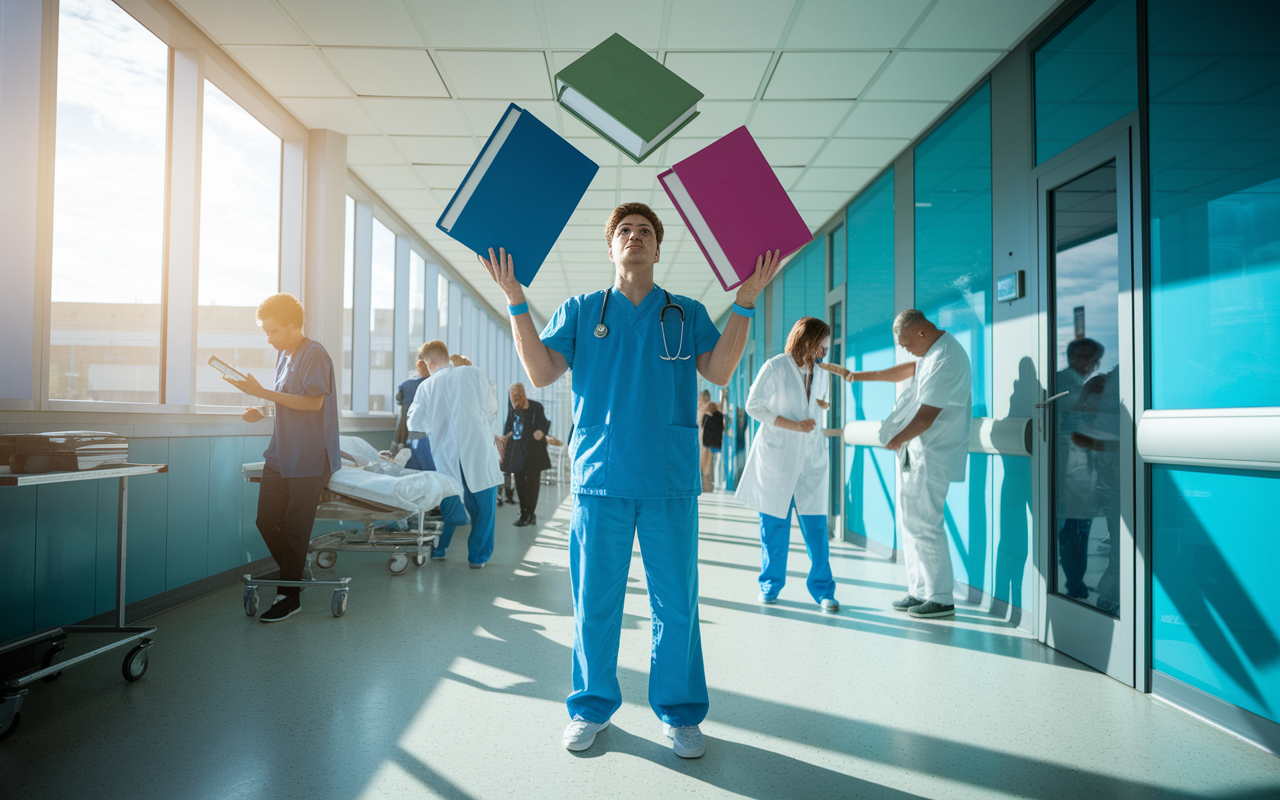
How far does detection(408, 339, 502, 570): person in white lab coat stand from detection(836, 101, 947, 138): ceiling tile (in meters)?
2.86

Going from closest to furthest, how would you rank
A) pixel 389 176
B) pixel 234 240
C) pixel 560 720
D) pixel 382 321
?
pixel 560 720, pixel 234 240, pixel 389 176, pixel 382 321

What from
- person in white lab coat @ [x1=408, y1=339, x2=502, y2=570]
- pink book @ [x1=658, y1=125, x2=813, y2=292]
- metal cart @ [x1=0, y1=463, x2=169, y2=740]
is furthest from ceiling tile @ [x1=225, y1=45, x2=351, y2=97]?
pink book @ [x1=658, y1=125, x2=813, y2=292]

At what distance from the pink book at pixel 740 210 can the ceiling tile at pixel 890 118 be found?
2786 mm

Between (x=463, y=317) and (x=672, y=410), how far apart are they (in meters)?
9.13

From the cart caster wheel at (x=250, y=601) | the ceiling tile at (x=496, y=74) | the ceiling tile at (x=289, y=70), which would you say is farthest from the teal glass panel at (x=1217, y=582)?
the ceiling tile at (x=289, y=70)

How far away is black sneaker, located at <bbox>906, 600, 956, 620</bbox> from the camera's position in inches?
132

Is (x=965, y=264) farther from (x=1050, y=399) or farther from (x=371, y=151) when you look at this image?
(x=371, y=151)

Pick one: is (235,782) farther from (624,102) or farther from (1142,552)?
(1142,552)

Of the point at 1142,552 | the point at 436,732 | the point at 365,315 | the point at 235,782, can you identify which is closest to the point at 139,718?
the point at 235,782

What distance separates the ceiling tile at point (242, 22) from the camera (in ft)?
10.8

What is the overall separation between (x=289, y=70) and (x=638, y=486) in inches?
137

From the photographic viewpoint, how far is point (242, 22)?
343 centimetres

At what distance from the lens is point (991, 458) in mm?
3576

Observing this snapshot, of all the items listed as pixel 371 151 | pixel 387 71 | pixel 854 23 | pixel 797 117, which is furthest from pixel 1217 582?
pixel 371 151
